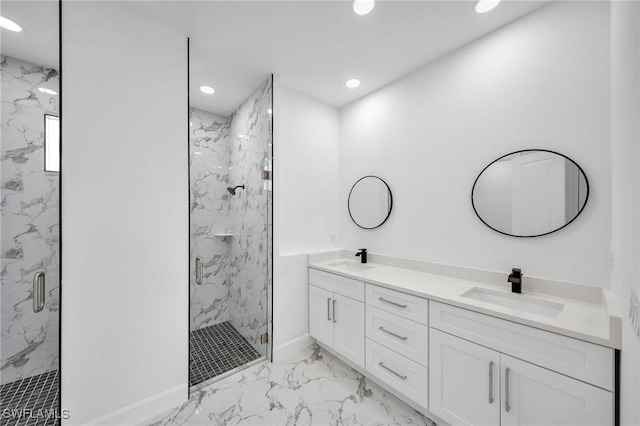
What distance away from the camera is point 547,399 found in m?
1.14

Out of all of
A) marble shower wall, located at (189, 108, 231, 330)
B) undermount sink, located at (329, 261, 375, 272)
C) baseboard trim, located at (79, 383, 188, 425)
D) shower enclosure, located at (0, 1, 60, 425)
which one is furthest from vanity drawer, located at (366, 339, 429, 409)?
shower enclosure, located at (0, 1, 60, 425)

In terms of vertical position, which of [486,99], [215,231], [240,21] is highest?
[240,21]

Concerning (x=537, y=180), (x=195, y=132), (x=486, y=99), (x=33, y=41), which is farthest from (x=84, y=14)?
(x=537, y=180)

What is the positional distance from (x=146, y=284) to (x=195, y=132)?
1540 mm

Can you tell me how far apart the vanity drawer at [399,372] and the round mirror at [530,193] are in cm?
113

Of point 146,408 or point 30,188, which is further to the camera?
point 146,408

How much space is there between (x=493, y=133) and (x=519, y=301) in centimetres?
116

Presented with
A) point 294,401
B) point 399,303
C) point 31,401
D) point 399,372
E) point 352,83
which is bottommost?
point 294,401

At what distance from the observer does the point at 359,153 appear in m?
2.72

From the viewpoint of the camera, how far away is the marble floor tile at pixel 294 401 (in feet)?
5.32

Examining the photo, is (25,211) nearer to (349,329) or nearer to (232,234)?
(232,234)

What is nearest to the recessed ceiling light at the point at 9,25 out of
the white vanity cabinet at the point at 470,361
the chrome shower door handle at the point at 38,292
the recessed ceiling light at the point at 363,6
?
the chrome shower door handle at the point at 38,292

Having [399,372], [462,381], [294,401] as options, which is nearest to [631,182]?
[462,381]

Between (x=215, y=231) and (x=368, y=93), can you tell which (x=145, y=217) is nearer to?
(x=215, y=231)
